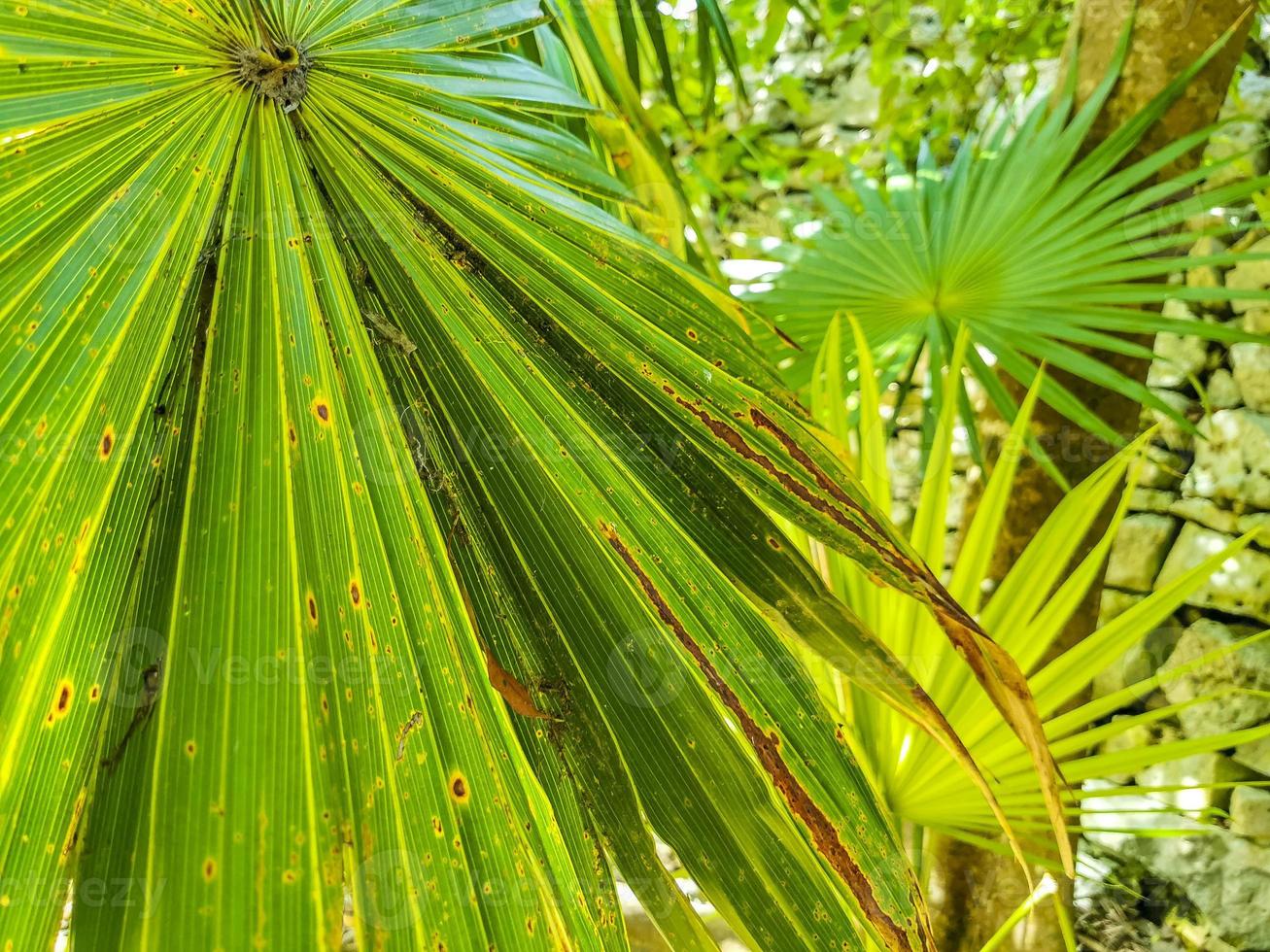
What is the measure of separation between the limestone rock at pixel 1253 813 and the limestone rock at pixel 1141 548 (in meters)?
0.62

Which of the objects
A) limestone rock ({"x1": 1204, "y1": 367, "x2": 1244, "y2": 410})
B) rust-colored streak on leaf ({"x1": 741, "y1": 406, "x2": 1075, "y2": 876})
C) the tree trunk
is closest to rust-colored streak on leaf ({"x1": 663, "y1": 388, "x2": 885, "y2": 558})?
rust-colored streak on leaf ({"x1": 741, "y1": 406, "x2": 1075, "y2": 876})

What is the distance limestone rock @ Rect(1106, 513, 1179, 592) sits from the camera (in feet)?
8.34

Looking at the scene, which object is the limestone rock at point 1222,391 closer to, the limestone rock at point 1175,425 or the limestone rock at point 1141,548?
the limestone rock at point 1175,425

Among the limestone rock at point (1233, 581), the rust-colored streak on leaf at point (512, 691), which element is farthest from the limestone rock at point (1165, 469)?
the rust-colored streak on leaf at point (512, 691)

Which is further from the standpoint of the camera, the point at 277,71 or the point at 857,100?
the point at 857,100

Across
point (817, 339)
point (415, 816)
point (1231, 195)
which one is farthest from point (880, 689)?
point (1231, 195)

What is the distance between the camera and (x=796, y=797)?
0.30 meters

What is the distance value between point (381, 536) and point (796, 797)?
190 millimetres

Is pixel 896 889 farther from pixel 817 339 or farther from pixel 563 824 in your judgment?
pixel 817 339

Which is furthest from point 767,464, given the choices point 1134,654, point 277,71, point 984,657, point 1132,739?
point 1132,739

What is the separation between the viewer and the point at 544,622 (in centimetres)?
33

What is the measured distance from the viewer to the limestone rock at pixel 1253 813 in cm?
217

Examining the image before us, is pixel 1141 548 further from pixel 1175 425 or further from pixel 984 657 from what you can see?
pixel 984 657

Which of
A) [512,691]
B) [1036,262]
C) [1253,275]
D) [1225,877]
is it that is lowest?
[1225,877]
